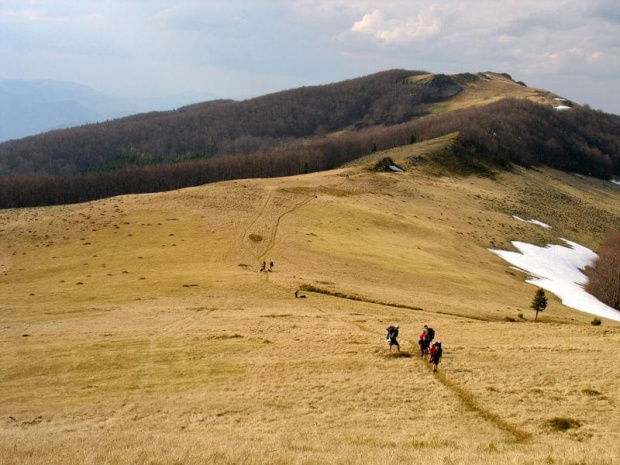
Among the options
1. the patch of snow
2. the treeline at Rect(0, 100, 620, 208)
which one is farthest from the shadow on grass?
the treeline at Rect(0, 100, 620, 208)

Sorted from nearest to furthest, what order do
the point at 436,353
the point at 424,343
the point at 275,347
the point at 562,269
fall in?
the point at 436,353, the point at 424,343, the point at 275,347, the point at 562,269

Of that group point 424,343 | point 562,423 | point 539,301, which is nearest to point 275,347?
point 424,343

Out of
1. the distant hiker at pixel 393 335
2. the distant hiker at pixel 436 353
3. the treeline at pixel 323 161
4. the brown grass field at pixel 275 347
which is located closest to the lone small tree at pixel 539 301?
the brown grass field at pixel 275 347

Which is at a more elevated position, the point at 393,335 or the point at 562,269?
the point at 393,335

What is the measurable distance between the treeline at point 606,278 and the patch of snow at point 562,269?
4.18ft

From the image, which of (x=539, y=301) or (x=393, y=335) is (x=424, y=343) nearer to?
(x=393, y=335)

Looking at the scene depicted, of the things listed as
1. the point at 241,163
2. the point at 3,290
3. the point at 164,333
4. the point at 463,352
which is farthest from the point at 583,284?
the point at 241,163

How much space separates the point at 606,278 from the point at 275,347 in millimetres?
55196

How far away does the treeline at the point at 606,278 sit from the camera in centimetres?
6069

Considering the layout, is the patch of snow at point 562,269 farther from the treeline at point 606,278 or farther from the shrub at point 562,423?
the shrub at point 562,423

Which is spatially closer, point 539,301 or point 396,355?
point 396,355

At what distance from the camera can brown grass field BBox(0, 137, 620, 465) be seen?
698 inches

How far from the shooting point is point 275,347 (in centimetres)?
2945

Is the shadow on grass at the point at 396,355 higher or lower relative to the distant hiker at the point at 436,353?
lower
